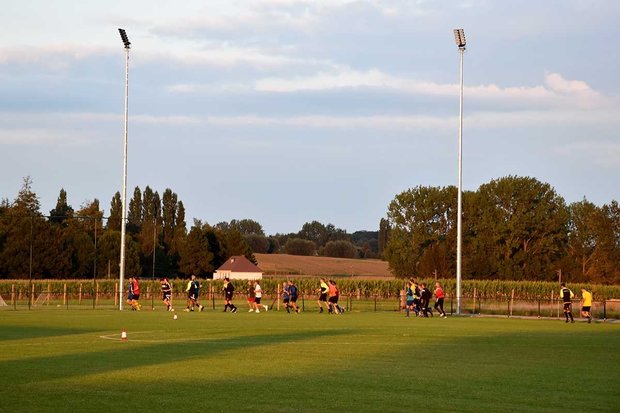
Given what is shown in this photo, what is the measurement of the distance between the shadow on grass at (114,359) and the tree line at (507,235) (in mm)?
79901

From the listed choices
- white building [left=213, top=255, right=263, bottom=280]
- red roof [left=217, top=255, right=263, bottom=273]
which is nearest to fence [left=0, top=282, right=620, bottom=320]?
white building [left=213, top=255, right=263, bottom=280]

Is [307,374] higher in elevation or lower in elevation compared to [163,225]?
lower

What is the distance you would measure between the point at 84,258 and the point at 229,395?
8714 cm

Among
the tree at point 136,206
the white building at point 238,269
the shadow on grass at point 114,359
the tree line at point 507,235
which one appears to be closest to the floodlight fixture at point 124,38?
the shadow on grass at point 114,359

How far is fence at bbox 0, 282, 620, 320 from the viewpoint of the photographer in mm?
61094

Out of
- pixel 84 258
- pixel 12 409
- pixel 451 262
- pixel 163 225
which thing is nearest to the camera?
pixel 12 409

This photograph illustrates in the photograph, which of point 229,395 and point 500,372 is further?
point 500,372

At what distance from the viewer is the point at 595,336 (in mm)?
35844

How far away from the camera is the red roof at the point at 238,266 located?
127188 millimetres

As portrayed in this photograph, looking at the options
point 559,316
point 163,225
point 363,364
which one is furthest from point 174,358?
point 163,225

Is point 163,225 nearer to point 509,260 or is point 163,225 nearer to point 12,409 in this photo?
point 509,260

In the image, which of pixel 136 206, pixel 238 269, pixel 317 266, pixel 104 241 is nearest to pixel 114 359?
pixel 104 241

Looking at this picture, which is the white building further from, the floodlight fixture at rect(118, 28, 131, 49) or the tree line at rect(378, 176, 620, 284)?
the floodlight fixture at rect(118, 28, 131, 49)

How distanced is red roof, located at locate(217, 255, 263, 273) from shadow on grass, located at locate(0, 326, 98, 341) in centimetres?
8906
